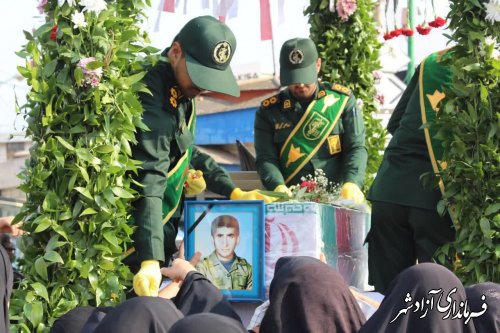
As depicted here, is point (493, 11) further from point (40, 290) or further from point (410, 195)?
point (40, 290)

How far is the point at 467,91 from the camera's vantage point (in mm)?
4668

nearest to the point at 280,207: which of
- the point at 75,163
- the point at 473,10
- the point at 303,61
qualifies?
the point at 75,163

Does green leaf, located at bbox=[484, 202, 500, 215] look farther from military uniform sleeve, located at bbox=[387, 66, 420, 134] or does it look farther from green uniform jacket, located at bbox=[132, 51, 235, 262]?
green uniform jacket, located at bbox=[132, 51, 235, 262]

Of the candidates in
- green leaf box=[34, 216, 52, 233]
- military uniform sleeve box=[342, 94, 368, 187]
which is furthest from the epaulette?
green leaf box=[34, 216, 52, 233]

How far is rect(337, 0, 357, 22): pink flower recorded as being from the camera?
305 inches

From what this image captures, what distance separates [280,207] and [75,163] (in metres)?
1.01

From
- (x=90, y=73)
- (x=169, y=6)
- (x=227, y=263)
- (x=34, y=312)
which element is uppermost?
(x=169, y=6)

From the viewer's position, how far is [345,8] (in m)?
7.75

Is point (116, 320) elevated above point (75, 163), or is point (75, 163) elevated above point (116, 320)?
point (75, 163)

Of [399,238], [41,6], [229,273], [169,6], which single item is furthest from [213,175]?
[169,6]

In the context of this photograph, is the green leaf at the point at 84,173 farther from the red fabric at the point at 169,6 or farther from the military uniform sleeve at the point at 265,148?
the red fabric at the point at 169,6

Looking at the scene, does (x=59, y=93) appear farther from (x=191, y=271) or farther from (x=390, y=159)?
(x=390, y=159)

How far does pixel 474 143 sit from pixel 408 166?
69 cm

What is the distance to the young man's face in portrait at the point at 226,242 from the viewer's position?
4.78 m
